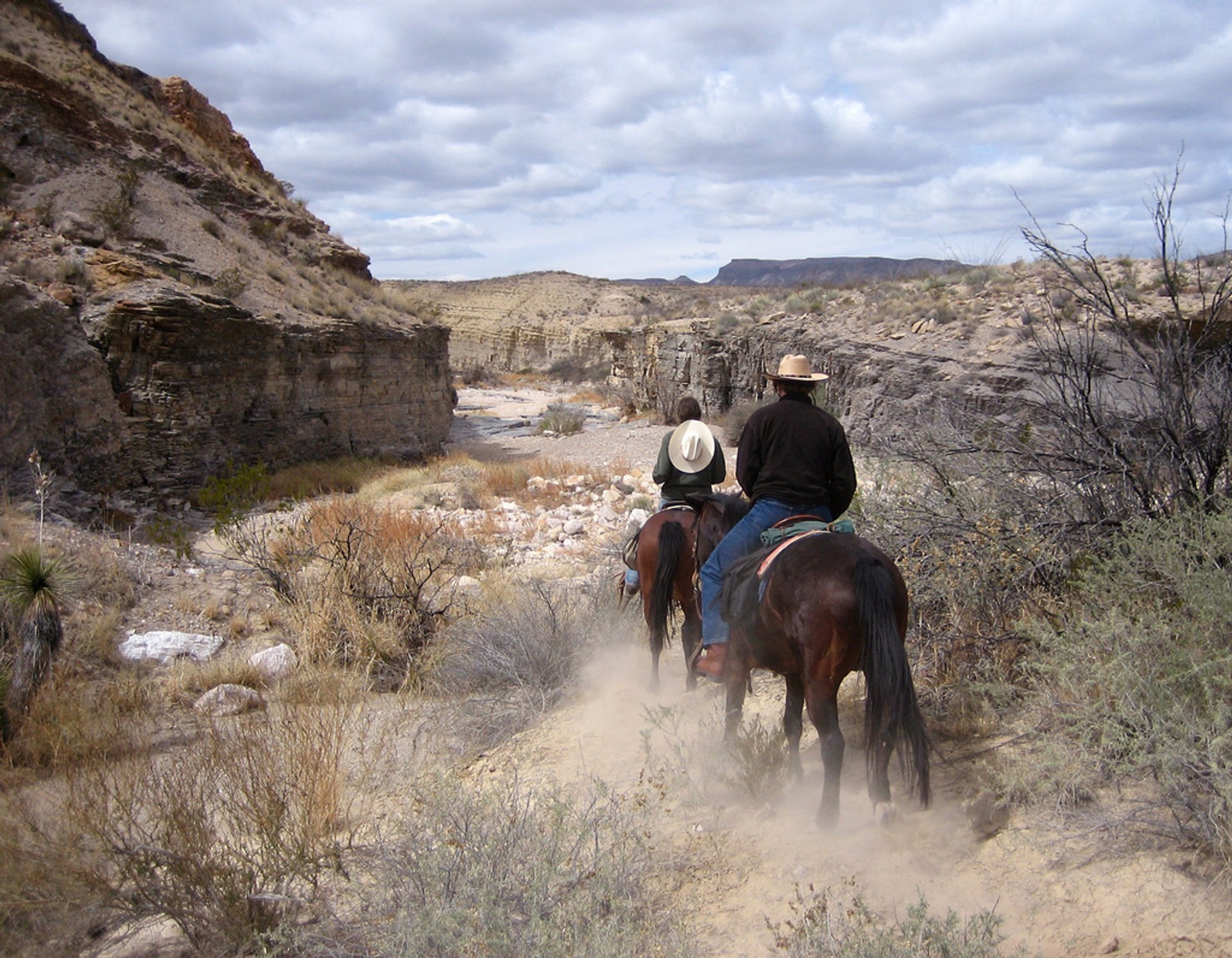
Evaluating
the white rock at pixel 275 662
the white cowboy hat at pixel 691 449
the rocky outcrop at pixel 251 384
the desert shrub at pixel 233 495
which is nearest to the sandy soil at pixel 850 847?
the white cowboy hat at pixel 691 449

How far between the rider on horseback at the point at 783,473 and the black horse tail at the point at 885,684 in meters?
0.92

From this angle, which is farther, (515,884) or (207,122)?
(207,122)

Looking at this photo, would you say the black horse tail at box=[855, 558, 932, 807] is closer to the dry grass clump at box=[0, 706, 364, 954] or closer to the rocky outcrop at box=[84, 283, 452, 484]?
the dry grass clump at box=[0, 706, 364, 954]

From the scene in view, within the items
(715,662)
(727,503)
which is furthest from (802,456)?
(715,662)

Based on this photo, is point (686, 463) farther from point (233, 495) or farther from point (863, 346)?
point (863, 346)

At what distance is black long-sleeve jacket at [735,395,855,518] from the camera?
457cm

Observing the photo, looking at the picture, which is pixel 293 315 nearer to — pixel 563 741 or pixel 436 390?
pixel 436 390

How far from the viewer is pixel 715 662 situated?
4.86 meters

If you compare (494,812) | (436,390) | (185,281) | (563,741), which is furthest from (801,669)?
(436,390)

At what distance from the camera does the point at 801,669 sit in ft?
13.3

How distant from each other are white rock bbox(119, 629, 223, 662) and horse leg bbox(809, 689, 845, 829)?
231 inches

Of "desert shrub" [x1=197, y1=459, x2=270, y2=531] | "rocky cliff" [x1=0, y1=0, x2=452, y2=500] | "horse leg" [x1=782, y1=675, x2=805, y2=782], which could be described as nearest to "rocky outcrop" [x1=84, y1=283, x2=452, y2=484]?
"rocky cliff" [x1=0, y1=0, x2=452, y2=500]

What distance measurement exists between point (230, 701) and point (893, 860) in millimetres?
5057

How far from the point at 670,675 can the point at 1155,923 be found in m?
3.82
